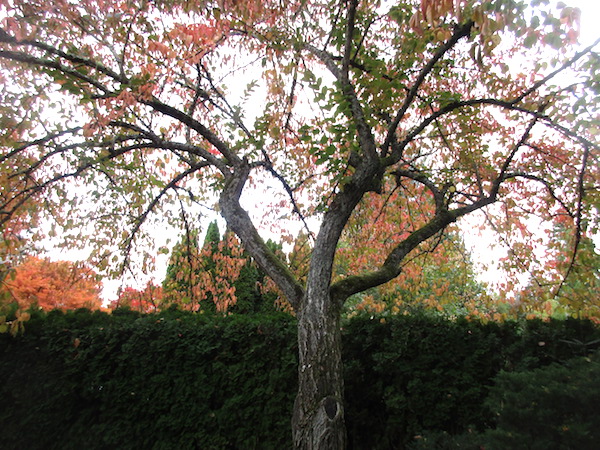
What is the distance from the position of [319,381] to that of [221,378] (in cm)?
195

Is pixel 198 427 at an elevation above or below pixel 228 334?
below

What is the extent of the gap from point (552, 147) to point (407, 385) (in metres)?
4.23

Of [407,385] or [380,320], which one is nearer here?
[407,385]

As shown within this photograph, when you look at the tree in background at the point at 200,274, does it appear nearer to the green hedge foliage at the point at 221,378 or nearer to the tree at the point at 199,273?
the tree at the point at 199,273

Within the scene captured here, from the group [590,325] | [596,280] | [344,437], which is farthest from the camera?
[596,280]

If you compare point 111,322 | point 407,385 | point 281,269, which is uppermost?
point 281,269

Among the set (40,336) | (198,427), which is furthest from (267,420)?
(40,336)

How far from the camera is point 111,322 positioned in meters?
4.89

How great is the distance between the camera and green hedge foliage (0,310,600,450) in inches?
157

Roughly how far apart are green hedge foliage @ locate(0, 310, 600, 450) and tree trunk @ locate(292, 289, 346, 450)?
1201mm

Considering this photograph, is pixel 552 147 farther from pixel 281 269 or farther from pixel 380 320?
pixel 281 269

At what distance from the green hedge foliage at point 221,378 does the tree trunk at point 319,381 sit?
1.20 metres

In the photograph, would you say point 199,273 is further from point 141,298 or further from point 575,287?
point 575,287

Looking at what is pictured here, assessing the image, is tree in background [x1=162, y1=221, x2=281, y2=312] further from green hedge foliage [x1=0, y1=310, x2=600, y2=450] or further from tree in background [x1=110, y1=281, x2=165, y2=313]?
green hedge foliage [x1=0, y1=310, x2=600, y2=450]
